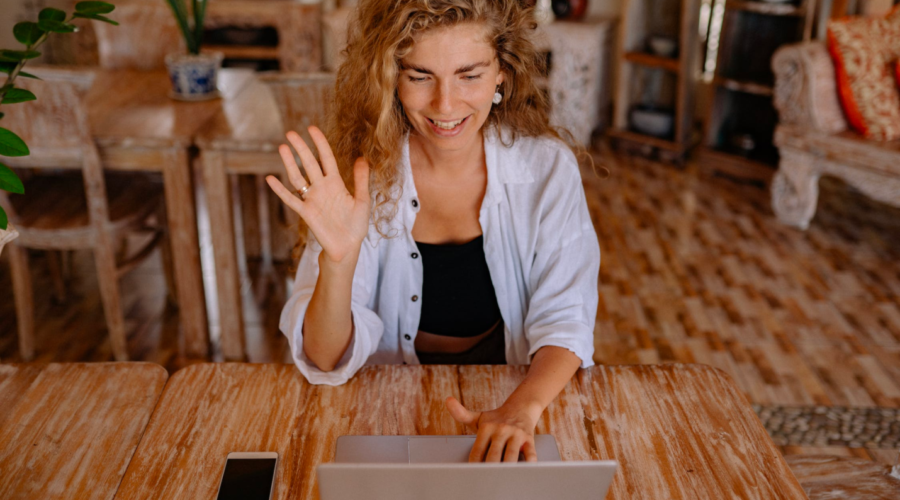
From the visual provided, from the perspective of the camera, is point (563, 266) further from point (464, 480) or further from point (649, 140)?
point (649, 140)

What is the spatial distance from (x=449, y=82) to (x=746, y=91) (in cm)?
298

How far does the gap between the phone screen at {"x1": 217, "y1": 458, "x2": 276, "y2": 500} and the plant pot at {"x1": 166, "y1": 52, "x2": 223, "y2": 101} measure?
5.95 ft

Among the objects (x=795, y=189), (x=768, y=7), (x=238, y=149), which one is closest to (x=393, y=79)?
(x=238, y=149)

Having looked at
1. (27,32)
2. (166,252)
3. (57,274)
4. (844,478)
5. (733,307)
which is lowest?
(733,307)

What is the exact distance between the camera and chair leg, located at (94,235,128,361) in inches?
85.3

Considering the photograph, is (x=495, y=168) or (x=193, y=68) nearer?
(x=495, y=168)

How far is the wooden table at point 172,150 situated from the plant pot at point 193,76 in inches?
1.5

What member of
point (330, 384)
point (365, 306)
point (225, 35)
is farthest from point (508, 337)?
point (225, 35)

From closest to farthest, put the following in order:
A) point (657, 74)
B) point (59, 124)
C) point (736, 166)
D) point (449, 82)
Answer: point (449, 82)
point (59, 124)
point (736, 166)
point (657, 74)

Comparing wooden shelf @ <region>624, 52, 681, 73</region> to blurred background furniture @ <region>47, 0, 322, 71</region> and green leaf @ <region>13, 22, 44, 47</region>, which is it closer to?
blurred background furniture @ <region>47, 0, 322, 71</region>

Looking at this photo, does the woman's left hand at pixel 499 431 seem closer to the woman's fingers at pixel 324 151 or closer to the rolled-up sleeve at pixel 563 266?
the rolled-up sleeve at pixel 563 266

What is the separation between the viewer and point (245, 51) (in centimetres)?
411

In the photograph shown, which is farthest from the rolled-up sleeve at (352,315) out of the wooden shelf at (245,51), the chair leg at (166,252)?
the wooden shelf at (245,51)

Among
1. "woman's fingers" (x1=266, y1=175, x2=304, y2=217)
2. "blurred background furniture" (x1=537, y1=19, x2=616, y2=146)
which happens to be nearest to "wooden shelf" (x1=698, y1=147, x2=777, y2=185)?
"blurred background furniture" (x1=537, y1=19, x2=616, y2=146)
